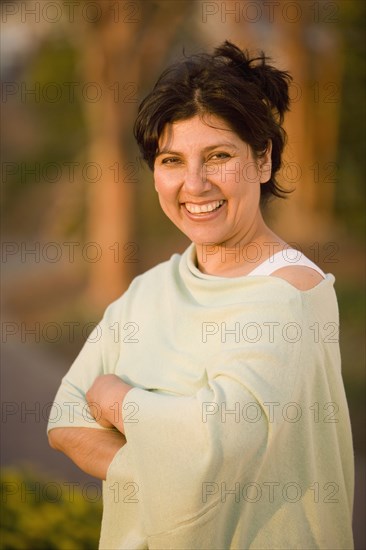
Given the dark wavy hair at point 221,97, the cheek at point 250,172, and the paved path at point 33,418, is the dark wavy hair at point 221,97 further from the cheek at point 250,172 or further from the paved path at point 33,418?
the paved path at point 33,418

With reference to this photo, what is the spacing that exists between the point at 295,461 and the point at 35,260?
10285 millimetres

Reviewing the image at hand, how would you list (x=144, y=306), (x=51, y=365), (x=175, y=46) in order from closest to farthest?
1. (x=144, y=306)
2. (x=51, y=365)
3. (x=175, y=46)

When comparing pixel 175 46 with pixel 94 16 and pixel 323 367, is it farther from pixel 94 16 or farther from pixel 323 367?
pixel 323 367

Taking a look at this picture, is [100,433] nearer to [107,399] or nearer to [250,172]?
[107,399]

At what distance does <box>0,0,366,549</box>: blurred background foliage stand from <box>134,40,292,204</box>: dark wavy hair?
3.85 metres

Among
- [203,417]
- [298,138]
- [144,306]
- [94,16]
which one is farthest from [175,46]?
[203,417]

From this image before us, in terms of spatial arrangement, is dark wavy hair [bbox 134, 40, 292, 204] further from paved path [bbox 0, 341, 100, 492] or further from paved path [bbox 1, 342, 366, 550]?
paved path [bbox 0, 341, 100, 492]

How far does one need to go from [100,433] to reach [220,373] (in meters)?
0.46

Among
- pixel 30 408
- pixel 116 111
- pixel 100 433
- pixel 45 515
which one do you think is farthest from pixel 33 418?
pixel 100 433

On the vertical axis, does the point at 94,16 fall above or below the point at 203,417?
above

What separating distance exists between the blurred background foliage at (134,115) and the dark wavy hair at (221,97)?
12.6 feet

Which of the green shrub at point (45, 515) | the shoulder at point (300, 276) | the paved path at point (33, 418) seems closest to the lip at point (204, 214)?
the shoulder at point (300, 276)

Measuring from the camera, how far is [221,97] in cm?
203

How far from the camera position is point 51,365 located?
25.7ft
